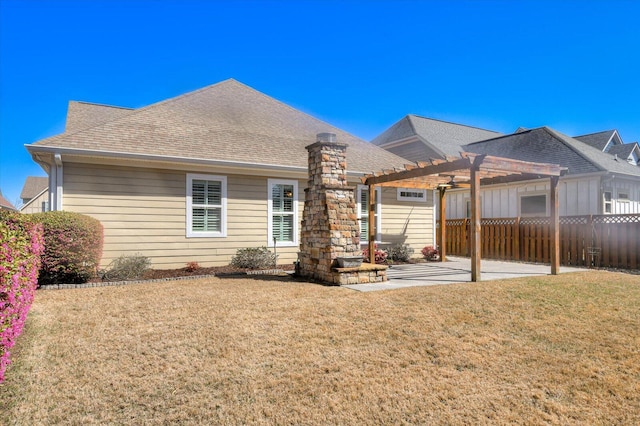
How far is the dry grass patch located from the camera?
2.81 m

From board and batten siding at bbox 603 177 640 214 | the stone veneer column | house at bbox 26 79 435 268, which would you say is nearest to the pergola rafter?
house at bbox 26 79 435 268

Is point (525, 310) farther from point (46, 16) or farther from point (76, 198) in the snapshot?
point (46, 16)

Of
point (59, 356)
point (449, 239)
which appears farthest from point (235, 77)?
point (59, 356)

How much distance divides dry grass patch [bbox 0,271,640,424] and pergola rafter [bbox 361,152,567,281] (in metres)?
2.12

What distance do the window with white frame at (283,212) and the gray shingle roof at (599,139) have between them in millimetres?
16003

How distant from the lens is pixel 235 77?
47.5 ft

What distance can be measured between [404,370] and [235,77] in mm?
13657

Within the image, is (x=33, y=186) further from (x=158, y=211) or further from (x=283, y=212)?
(x=283, y=212)

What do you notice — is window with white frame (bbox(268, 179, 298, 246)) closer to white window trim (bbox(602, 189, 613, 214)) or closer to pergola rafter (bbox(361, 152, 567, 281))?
pergola rafter (bbox(361, 152, 567, 281))

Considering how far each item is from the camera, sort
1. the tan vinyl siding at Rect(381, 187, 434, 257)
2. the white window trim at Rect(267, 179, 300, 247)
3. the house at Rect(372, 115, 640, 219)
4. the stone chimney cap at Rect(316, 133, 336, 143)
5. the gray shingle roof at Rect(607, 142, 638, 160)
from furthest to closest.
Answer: the gray shingle roof at Rect(607, 142, 638, 160) → the house at Rect(372, 115, 640, 219) → the tan vinyl siding at Rect(381, 187, 434, 257) → the white window trim at Rect(267, 179, 300, 247) → the stone chimney cap at Rect(316, 133, 336, 143)

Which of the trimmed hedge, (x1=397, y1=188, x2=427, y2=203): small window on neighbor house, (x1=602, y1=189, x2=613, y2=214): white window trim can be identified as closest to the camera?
the trimmed hedge

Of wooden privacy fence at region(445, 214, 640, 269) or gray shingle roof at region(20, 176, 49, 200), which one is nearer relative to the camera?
wooden privacy fence at region(445, 214, 640, 269)

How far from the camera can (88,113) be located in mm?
12625

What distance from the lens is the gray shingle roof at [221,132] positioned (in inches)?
352
